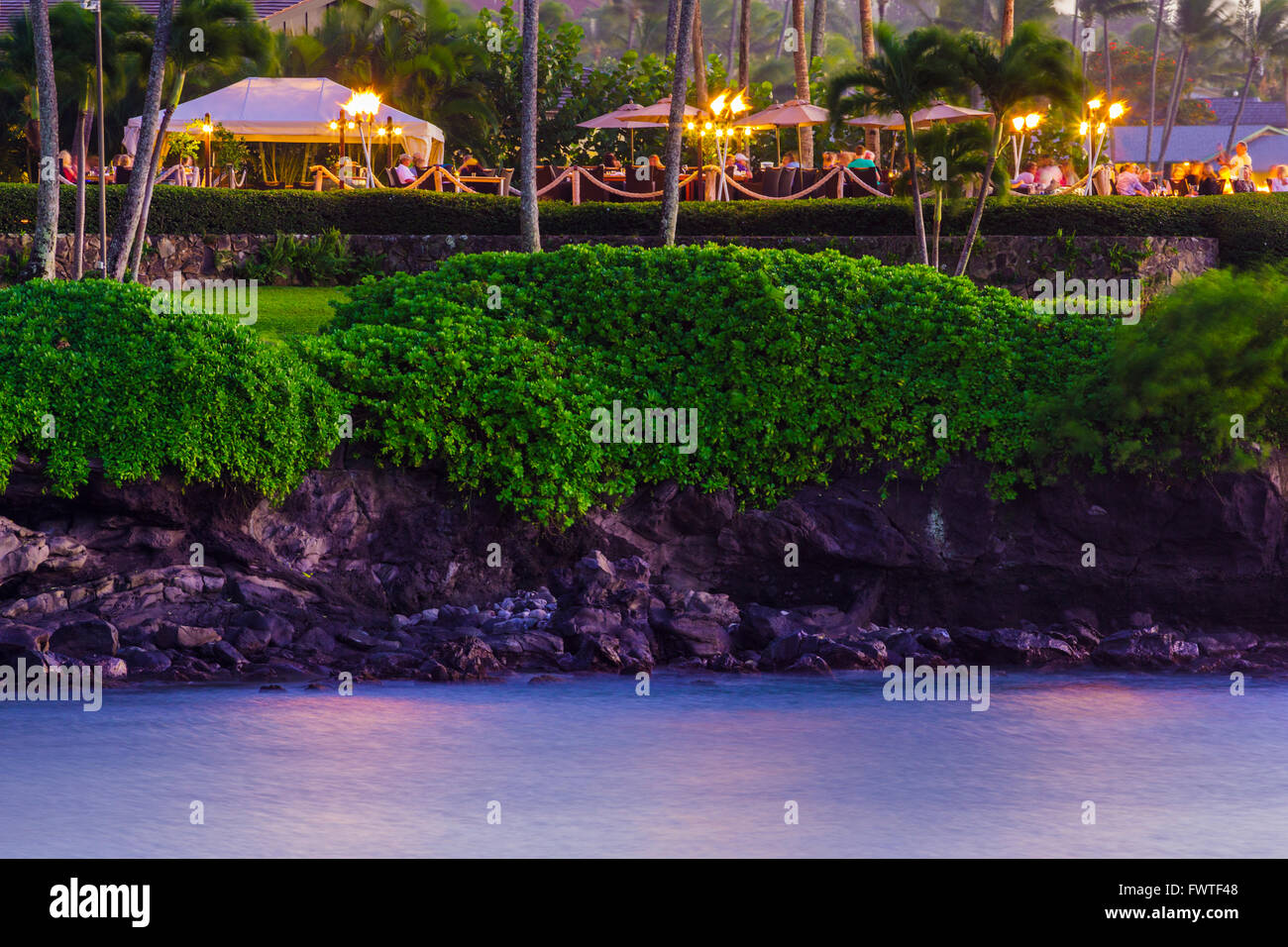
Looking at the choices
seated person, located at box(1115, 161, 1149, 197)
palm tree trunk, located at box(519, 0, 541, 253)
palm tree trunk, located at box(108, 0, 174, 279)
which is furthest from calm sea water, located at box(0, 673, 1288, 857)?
seated person, located at box(1115, 161, 1149, 197)

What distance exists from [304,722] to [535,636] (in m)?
2.43

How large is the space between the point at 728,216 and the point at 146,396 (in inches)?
479

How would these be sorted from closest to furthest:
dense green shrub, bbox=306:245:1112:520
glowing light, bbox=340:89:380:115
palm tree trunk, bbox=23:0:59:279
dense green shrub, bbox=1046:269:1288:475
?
dense green shrub, bbox=1046:269:1288:475 → dense green shrub, bbox=306:245:1112:520 → palm tree trunk, bbox=23:0:59:279 → glowing light, bbox=340:89:380:115

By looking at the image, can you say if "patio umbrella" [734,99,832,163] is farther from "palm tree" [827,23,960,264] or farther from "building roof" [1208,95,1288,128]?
"building roof" [1208,95,1288,128]

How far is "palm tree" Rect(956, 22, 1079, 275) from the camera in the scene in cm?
2167

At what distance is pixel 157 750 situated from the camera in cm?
1194

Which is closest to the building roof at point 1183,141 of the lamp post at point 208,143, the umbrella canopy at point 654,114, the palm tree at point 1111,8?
the palm tree at point 1111,8

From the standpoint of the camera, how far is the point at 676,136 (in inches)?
941

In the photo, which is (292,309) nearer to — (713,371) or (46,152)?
(46,152)

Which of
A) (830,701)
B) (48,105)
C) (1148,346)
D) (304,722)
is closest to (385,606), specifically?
(304,722)

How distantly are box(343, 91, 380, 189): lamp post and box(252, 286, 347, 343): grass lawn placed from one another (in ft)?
22.2

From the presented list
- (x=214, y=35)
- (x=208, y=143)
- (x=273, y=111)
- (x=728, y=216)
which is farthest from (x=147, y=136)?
(x=273, y=111)

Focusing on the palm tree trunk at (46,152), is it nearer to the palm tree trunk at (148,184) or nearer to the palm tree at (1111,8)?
the palm tree trunk at (148,184)

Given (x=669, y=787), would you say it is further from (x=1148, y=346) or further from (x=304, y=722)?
(x=1148, y=346)
